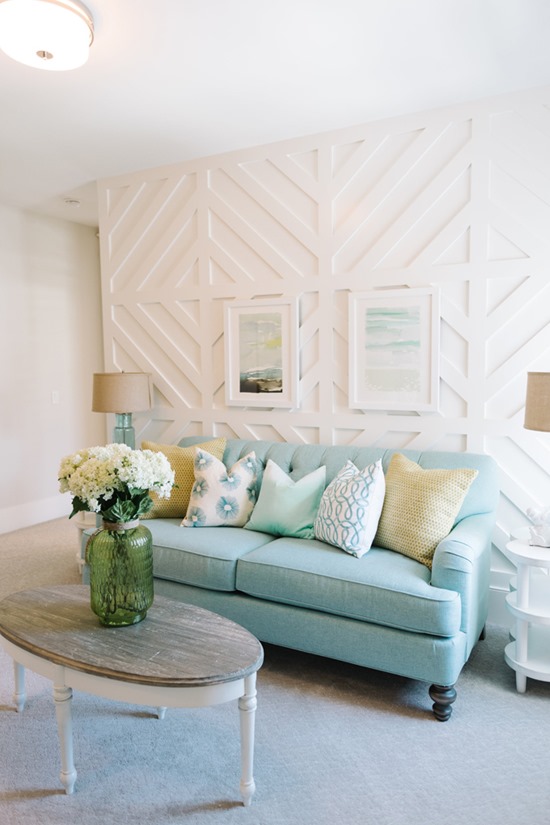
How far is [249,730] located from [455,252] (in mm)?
2462

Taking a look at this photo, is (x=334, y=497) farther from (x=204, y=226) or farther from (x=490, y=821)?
(x=204, y=226)

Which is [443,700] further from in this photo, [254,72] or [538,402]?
[254,72]

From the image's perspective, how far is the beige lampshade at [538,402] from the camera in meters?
2.33

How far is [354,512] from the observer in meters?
2.66

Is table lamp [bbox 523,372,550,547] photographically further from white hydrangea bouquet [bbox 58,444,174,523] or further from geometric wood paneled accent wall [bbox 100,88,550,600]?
white hydrangea bouquet [bbox 58,444,174,523]

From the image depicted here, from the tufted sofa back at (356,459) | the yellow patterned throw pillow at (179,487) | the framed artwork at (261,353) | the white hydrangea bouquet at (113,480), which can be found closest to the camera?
the white hydrangea bouquet at (113,480)

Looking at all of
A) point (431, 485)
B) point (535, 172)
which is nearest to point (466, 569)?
point (431, 485)

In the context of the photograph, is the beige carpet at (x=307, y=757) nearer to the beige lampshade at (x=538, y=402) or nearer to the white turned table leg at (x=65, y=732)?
the white turned table leg at (x=65, y=732)

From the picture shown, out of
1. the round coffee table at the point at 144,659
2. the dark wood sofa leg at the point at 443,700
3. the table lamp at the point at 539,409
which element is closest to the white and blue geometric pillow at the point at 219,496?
the round coffee table at the point at 144,659

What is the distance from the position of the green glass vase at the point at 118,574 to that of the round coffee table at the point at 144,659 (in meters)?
0.06

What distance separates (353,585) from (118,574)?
952mm

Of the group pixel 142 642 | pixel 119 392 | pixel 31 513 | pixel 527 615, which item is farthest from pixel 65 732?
pixel 31 513

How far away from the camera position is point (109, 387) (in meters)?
3.79

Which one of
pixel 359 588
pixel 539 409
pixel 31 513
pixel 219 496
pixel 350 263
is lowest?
pixel 31 513
